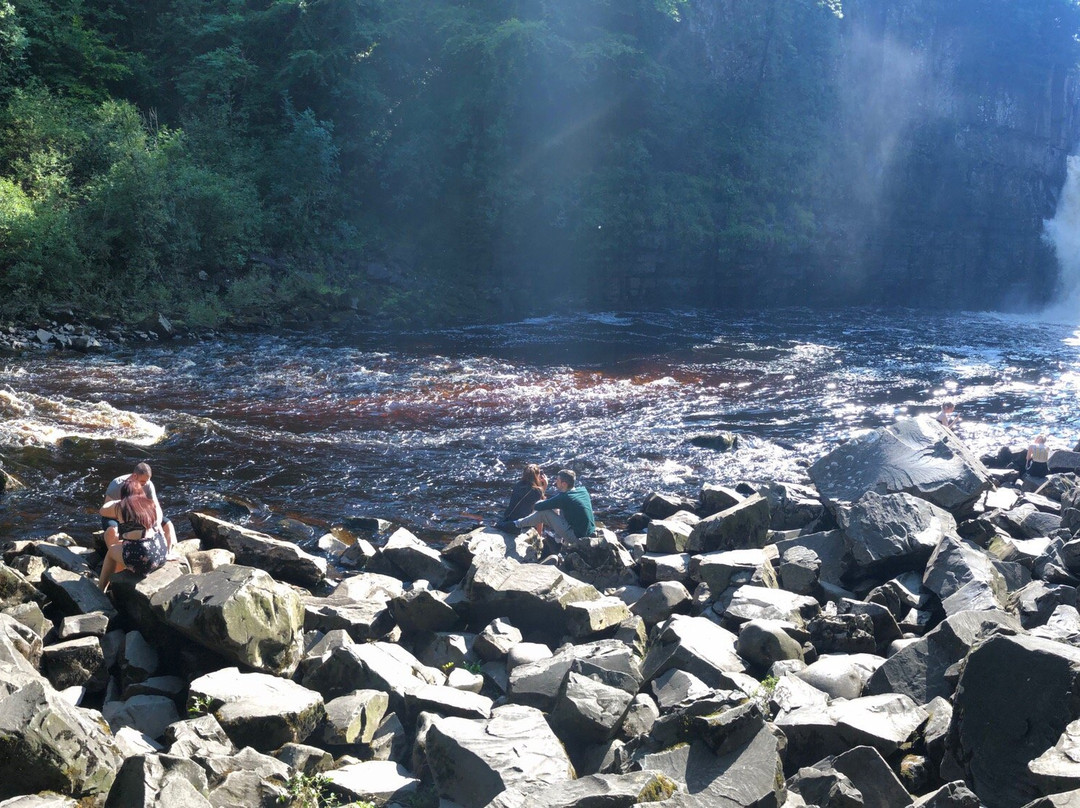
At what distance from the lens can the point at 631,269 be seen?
31547mm

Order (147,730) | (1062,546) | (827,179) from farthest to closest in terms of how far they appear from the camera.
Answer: (827,179) → (1062,546) → (147,730)

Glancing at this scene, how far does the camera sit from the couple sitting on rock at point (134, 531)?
7.17 m

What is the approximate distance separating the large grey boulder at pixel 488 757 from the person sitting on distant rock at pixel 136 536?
348 centimetres

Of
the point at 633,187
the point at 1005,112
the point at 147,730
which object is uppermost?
the point at 1005,112

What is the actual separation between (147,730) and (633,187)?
29325mm

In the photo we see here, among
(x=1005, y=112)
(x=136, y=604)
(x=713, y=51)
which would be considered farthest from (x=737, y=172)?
(x=136, y=604)

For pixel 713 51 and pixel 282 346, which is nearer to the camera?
pixel 282 346

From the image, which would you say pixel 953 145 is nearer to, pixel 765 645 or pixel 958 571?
pixel 958 571

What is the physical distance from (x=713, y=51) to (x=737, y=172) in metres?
5.10

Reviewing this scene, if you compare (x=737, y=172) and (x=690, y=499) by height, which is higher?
(x=737, y=172)

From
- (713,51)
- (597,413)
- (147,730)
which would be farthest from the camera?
(713,51)

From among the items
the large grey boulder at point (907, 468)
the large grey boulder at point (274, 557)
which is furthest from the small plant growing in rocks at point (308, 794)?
the large grey boulder at point (907, 468)

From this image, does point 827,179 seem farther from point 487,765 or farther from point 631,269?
point 487,765

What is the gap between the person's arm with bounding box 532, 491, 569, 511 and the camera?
9741 millimetres
